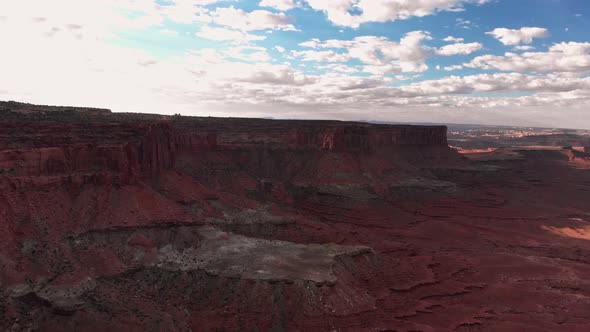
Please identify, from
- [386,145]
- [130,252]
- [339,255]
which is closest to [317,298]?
[339,255]

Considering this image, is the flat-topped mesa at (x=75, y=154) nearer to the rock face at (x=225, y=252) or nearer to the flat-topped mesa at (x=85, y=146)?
the flat-topped mesa at (x=85, y=146)

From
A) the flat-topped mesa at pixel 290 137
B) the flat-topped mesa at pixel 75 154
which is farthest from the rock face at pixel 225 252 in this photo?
the flat-topped mesa at pixel 290 137

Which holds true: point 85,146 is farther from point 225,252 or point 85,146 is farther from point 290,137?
point 290,137

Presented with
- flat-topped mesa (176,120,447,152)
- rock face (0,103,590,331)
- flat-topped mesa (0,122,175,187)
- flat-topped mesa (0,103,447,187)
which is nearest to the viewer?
rock face (0,103,590,331)

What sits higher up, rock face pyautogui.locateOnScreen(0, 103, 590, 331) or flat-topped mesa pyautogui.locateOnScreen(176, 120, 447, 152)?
flat-topped mesa pyautogui.locateOnScreen(176, 120, 447, 152)

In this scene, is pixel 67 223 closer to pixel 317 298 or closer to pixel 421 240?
pixel 317 298

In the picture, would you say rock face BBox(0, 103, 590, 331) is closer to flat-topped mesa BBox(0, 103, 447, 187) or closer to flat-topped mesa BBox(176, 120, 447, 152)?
flat-topped mesa BBox(0, 103, 447, 187)

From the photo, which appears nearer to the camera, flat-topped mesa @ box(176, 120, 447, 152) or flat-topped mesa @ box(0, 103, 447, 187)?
flat-topped mesa @ box(0, 103, 447, 187)

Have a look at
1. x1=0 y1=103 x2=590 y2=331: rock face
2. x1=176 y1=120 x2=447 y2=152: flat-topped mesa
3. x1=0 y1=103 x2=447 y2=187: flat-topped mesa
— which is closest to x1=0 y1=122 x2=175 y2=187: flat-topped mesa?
x1=0 y1=103 x2=447 y2=187: flat-topped mesa
